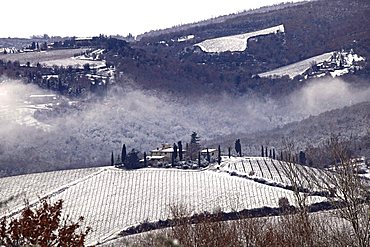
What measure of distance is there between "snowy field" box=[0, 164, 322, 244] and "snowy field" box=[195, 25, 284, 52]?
88213mm

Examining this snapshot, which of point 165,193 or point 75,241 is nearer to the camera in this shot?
point 75,241

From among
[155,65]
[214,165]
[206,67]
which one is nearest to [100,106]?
[155,65]

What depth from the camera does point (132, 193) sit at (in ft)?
204

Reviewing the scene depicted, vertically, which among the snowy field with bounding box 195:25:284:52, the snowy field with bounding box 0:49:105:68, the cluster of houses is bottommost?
the snowy field with bounding box 195:25:284:52

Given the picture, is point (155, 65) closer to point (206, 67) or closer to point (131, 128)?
point (206, 67)

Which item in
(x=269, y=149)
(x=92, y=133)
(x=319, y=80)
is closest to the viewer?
(x=269, y=149)

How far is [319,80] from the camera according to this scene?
5207 inches

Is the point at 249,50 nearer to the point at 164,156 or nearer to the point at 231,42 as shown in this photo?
the point at 231,42

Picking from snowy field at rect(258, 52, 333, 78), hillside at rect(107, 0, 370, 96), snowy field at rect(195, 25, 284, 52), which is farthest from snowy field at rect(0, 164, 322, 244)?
snowy field at rect(195, 25, 284, 52)

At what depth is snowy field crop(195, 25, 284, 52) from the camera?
15675 centimetres

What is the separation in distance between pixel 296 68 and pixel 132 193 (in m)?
87.9

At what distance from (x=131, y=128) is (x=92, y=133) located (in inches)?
343

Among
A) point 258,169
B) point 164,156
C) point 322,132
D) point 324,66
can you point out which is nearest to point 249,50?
point 324,66

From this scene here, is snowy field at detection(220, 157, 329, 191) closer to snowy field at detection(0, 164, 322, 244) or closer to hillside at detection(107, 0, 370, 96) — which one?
snowy field at detection(0, 164, 322, 244)
